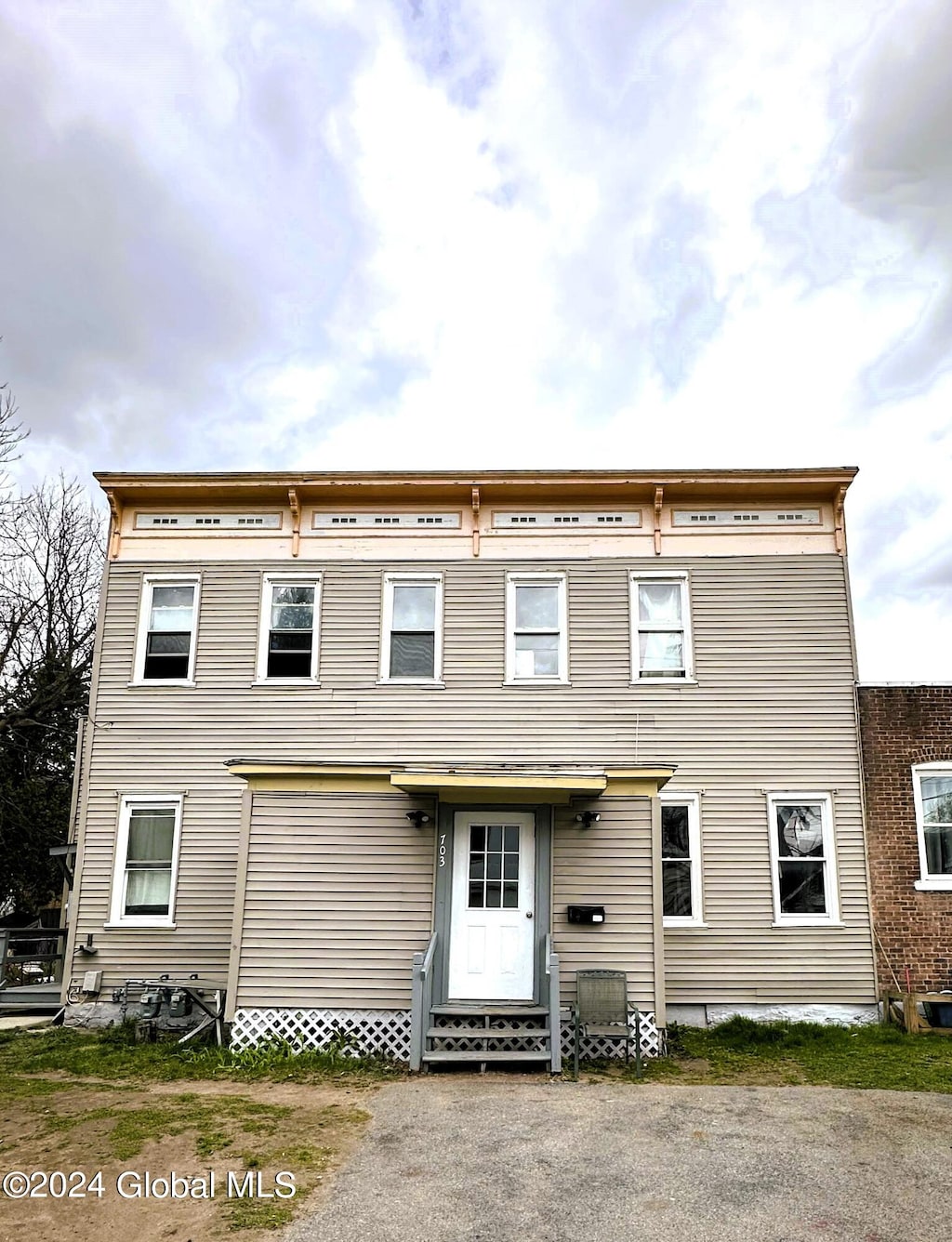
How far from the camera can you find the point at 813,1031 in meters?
11.5

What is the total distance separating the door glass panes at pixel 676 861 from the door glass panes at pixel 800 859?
1204mm

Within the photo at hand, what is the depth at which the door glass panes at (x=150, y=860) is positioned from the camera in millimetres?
12969

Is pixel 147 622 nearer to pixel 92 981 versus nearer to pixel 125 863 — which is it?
pixel 125 863

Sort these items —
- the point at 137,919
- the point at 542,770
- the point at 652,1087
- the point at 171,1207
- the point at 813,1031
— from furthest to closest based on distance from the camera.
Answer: the point at 137,919
the point at 813,1031
the point at 542,770
the point at 652,1087
the point at 171,1207

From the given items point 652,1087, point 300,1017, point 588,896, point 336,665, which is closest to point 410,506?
point 336,665

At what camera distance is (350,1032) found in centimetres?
1043

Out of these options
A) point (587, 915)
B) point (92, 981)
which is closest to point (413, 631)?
point (587, 915)

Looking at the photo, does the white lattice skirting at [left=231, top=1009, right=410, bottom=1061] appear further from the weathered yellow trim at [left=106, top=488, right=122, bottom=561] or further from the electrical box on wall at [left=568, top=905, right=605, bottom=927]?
the weathered yellow trim at [left=106, top=488, right=122, bottom=561]

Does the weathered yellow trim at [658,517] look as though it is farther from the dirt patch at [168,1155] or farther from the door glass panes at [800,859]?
the dirt patch at [168,1155]

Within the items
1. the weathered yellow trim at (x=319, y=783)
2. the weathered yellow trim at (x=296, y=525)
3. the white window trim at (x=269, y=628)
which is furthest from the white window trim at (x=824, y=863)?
the weathered yellow trim at (x=296, y=525)

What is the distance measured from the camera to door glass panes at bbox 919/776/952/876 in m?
12.5

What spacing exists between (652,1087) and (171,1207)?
15.1 feet

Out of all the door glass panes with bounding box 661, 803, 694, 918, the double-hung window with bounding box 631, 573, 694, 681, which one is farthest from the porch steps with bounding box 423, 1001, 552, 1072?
the double-hung window with bounding box 631, 573, 694, 681

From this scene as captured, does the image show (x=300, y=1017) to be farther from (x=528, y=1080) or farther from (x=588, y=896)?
(x=588, y=896)
